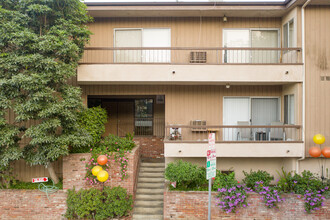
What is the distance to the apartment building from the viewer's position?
969 cm

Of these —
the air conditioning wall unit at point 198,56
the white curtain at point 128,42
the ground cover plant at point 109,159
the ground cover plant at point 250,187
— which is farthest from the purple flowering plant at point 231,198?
the white curtain at point 128,42

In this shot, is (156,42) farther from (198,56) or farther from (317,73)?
(317,73)

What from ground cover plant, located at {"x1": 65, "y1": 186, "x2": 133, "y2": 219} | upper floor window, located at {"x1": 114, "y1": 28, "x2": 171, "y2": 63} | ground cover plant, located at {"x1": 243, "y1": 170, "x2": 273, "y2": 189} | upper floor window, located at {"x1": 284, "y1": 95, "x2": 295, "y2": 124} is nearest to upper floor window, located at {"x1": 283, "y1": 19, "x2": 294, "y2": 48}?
upper floor window, located at {"x1": 284, "y1": 95, "x2": 295, "y2": 124}

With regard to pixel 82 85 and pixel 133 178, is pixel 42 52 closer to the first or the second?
pixel 82 85

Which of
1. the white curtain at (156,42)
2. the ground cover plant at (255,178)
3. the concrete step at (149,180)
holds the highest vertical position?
the white curtain at (156,42)

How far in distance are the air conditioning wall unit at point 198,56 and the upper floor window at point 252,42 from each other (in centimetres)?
120

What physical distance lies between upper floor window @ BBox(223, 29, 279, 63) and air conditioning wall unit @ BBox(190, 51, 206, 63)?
1.20 m

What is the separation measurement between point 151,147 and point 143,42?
5114mm

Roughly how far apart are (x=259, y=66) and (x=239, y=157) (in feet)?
12.5

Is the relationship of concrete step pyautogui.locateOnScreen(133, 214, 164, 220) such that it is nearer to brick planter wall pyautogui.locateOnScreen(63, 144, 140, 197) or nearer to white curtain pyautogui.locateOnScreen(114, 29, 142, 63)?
brick planter wall pyautogui.locateOnScreen(63, 144, 140, 197)

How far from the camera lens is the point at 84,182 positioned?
9.32m

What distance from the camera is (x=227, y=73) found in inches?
396

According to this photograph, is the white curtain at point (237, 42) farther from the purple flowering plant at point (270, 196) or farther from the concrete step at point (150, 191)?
the concrete step at point (150, 191)

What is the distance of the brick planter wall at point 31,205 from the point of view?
30.3ft
